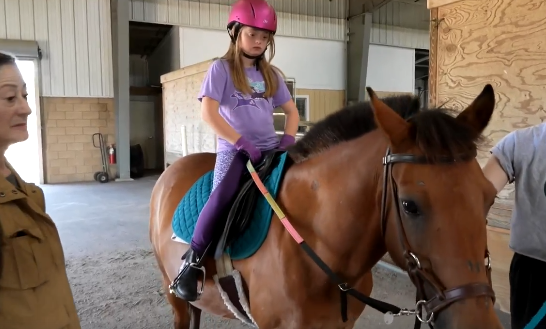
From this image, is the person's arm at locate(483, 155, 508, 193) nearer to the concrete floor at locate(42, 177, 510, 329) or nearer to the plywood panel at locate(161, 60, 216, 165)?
the concrete floor at locate(42, 177, 510, 329)

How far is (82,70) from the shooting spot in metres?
10.0

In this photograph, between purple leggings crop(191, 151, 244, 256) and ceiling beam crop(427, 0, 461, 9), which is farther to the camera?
ceiling beam crop(427, 0, 461, 9)

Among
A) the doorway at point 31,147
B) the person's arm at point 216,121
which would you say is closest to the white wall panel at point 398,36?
the doorway at point 31,147

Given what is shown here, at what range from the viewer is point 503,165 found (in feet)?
4.74

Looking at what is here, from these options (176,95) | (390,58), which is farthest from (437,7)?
(390,58)

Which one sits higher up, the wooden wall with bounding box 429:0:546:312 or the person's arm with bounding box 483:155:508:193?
the wooden wall with bounding box 429:0:546:312

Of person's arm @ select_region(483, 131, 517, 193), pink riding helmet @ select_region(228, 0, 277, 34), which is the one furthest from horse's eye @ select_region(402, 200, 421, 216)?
pink riding helmet @ select_region(228, 0, 277, 34)

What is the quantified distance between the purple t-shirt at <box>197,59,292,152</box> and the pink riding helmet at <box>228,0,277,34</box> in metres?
0.20

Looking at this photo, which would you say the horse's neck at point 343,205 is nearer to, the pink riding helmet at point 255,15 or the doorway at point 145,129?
the pink riding helmet at point 255,15

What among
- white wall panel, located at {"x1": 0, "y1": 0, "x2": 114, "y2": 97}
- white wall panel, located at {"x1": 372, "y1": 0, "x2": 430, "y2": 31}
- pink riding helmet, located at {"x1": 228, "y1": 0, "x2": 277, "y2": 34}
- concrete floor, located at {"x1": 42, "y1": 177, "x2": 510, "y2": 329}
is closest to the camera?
pink riding helmet, located at {"x1": 228, "y1": 0, "x2": 277, "y2": 34}

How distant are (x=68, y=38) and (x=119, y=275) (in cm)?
778

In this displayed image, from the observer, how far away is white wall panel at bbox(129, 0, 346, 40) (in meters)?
10.6

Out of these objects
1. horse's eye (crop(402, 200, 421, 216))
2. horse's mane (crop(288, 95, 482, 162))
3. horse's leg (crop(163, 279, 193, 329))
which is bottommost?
horse's leg (crop(163, 279, 193, 329))

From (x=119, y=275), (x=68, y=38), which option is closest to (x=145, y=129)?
(x=68, y=38)
